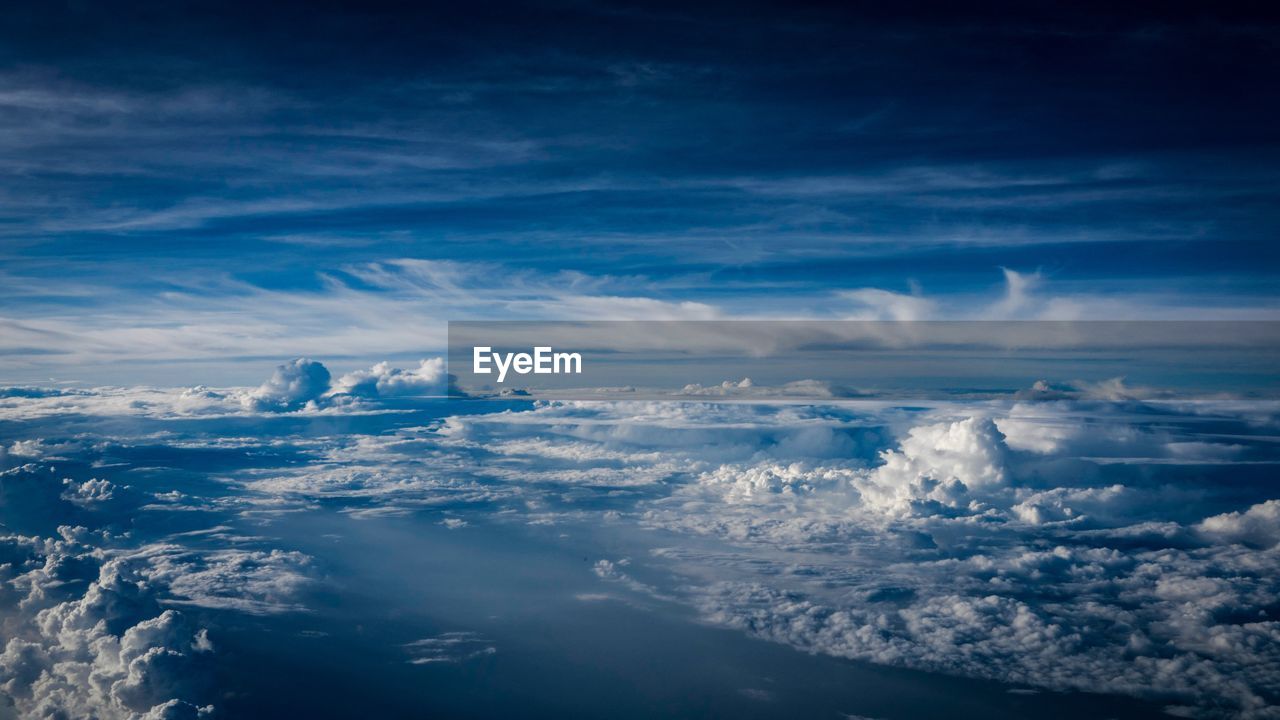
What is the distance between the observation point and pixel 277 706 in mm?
124312

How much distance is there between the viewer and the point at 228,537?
186125 mm

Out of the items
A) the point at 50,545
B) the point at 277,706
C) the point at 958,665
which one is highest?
the point at 50,545

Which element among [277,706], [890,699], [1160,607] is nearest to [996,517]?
[1160,607]

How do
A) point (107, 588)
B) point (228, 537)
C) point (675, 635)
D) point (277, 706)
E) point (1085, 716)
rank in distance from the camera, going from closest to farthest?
point (107, 588), point (1085, 716), point (277, 706), point (675, 635), point (228, 537)

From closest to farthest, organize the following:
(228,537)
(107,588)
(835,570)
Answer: (107,588) < (835,570) < (228,537)

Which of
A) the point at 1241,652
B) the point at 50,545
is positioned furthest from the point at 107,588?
the point at 1241,652

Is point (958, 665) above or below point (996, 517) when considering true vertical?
below

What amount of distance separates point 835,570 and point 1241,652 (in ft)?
247

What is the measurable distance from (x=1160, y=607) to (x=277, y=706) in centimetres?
17245

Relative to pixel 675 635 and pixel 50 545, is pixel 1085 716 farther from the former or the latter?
pixel 50 545

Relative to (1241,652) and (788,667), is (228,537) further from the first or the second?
(1241,652)

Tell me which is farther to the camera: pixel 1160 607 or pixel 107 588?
pixel 1160 607

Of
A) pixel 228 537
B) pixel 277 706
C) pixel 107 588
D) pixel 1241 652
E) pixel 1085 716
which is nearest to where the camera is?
pixel 107 588

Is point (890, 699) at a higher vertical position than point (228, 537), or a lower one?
lower
